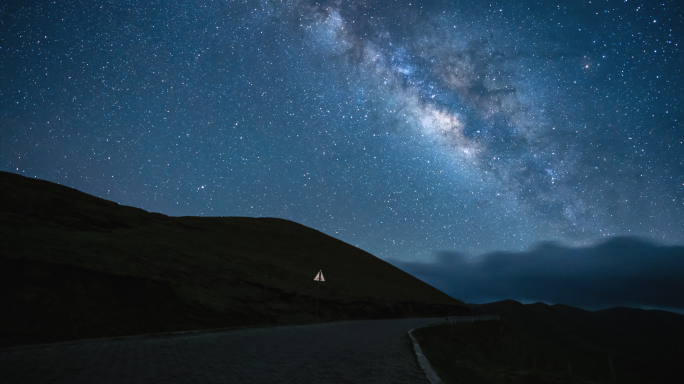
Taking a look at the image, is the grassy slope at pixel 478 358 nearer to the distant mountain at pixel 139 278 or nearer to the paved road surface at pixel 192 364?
the paved road surface at pixel 192 364

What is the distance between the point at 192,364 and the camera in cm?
813

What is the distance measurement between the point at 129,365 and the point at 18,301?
7.89 metres

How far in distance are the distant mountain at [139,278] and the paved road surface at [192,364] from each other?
2504 millimetres

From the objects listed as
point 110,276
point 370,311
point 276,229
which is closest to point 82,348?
point 110,276

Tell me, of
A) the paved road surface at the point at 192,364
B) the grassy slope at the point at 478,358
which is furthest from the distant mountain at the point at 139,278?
the grassy slope at the point at 478,358

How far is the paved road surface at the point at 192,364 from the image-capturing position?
21.6ft

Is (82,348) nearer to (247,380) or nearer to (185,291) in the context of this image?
(247,380)

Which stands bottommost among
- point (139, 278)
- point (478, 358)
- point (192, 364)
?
point (478, 358)

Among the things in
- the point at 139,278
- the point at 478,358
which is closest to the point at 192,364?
the point at 139,278

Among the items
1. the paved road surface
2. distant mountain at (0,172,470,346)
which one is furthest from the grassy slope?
distant mountain at (0,172,470,346)

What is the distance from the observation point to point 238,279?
34.7 m

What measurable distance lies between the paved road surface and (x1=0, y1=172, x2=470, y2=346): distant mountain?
250 centimetres

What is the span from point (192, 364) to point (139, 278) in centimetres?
1312

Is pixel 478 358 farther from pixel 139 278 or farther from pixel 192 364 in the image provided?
pixel 192 364
